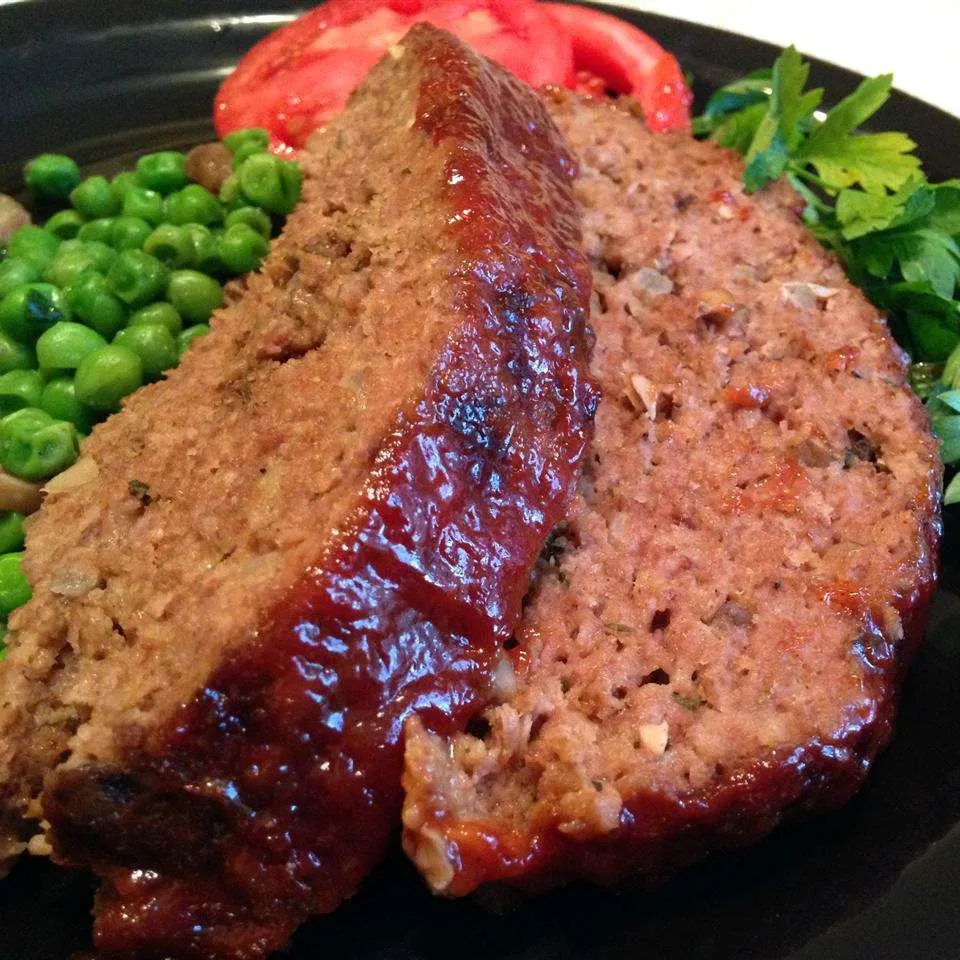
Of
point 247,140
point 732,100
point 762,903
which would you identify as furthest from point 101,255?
point 762,903

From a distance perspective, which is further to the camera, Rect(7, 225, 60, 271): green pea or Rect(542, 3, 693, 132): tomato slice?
Rect(542, 3, 693, 132): tomato slice

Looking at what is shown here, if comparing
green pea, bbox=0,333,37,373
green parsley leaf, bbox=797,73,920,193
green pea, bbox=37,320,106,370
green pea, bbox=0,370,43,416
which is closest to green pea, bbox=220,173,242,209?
green pea, bbox=37,320,106,370

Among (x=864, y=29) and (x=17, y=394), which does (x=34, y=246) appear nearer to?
(x=17, y=394)

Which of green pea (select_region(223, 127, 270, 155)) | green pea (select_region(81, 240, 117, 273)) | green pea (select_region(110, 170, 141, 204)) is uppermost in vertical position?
green pea (select_region(223, 127, 270, 155))

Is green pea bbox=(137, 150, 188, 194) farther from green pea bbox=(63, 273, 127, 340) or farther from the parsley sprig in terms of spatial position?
A: the parsley sprig

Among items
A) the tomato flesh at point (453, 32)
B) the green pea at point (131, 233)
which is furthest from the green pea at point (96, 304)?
the tomato flesh at point (453, 32)

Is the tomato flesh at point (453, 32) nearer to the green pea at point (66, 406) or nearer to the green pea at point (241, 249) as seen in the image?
the green pea at point (241, 249)

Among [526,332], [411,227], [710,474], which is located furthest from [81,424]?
[710,474]
